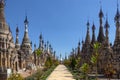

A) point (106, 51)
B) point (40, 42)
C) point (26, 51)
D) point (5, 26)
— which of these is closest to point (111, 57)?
point (106, 51)

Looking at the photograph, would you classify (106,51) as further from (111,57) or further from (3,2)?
(3,2)

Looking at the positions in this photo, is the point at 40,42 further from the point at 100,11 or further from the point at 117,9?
the point at 117,9

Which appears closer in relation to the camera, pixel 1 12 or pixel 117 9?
pixel 1 12

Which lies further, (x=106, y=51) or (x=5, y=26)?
(x=106, y=51)

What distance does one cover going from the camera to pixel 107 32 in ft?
203

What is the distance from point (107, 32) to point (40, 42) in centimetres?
6710

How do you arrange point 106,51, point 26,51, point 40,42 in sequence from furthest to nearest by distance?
point 40,42 < point 26,51 < point 106,51

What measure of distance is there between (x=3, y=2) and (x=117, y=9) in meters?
22.2

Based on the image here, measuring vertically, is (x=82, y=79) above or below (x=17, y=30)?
below

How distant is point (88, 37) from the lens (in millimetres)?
93000

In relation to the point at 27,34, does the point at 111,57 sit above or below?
below

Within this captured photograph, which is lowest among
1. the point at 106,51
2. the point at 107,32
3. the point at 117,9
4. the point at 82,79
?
the point at 82,79

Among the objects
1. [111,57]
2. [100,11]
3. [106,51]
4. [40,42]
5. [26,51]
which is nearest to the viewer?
[111,57]

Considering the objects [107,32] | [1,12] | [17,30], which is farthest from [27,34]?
[1,12]
